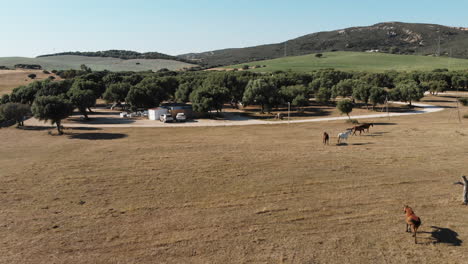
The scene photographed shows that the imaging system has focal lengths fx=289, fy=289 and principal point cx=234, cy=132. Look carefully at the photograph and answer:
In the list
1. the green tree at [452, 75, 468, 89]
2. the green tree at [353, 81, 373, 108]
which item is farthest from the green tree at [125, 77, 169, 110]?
the green tree at [452, 75, 468, 89]

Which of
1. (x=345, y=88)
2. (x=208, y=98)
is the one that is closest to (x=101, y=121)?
(x=208, y=98)

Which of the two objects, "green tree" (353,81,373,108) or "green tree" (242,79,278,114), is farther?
"green tree" (353,81,373,108)

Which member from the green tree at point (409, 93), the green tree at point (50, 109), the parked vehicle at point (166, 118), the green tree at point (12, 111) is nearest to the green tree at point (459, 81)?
the green tree at point (409, 93)

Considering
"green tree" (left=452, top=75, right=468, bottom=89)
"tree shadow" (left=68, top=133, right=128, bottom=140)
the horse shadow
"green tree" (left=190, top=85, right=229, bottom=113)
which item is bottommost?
the horse shadow

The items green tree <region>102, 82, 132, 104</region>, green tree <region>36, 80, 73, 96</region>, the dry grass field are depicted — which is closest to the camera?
the dry grass field

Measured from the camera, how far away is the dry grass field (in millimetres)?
15000

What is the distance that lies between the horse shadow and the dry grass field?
0.18ft

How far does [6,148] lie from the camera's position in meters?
38.4

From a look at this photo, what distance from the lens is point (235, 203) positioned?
2023 cm

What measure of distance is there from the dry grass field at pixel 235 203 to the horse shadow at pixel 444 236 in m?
0.06

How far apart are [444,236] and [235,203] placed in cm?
1227

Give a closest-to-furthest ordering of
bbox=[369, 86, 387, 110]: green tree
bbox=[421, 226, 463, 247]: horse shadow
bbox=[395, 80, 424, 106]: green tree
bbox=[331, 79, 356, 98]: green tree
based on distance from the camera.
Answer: bbox=[421, 226, 463, 247]: horse shadow, bbox=[369, 86, 387, 110]: green tree, bbox=[395, 80, 424, 106]: green tree, bbox=[331, 79, 356, 98]: green tree

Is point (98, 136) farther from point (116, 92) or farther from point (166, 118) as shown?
point (116, 92)

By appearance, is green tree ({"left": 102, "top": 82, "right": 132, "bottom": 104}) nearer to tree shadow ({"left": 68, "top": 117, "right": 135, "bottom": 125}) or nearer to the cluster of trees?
the cluster of trees
